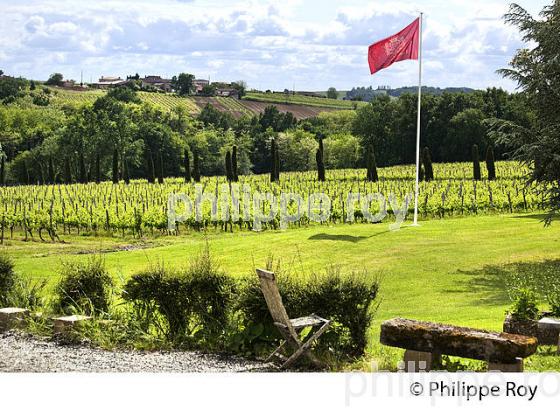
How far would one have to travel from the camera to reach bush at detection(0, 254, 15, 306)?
10.7 meters

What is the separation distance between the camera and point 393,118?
173 feet

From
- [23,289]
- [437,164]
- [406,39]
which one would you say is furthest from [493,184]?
[23,289]

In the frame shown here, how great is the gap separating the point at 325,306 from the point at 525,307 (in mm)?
2101

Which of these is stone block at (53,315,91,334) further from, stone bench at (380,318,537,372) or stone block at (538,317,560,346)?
stone block at (538,317,560,346)

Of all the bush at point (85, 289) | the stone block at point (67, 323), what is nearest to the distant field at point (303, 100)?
the bush at point (85, 289)

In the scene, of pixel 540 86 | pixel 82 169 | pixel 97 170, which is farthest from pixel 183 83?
pixel 82 169

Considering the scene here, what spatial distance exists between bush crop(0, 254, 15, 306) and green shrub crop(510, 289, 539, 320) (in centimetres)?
584

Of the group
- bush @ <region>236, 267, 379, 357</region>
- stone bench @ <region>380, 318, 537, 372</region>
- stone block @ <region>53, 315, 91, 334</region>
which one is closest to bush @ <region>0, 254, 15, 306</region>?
stone block @ <region>53, 315, 91, 334</region>

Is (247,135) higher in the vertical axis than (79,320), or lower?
higher

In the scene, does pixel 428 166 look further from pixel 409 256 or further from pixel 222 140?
pixel 409 256
